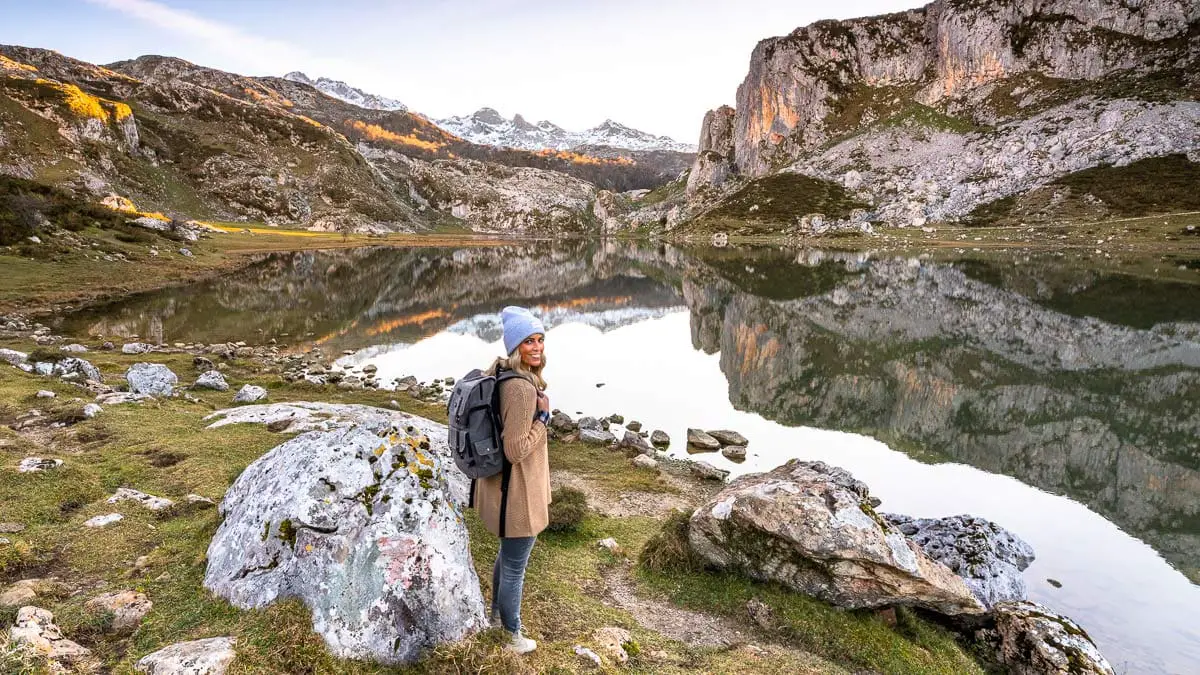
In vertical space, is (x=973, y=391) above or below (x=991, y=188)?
below

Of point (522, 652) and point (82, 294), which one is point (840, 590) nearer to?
point (522, 652)

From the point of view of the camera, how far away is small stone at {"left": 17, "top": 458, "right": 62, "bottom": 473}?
9938 millimetres

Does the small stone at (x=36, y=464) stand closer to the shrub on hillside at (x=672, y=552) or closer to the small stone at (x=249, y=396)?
the small stone at (x=249, y=396)

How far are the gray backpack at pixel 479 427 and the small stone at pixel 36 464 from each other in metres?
9.55

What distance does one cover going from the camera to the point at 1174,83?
161000 millimetres

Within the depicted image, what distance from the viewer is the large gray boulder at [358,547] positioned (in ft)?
19.0

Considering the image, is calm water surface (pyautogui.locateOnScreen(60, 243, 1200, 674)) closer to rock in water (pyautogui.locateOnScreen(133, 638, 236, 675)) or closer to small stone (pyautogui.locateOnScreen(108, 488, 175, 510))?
rock in water (pyautogui.locateOnScreen(133, 638, 236, 675))

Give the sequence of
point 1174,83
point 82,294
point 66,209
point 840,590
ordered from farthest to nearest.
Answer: point 1174,83, point 66,209, point 82,294, point 840,590

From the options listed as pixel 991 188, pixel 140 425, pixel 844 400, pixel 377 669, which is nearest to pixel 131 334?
pixel 140 425

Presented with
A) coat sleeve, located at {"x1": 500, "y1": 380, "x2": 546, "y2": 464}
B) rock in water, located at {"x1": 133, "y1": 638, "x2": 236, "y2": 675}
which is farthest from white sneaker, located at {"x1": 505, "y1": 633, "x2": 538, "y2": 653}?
rock in water, located at {"x1": 133, "y1": 638, "x2": 236, "y2": 675}

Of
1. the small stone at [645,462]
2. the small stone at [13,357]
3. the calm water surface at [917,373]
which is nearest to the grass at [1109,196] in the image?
the calm water surface at [917,373]

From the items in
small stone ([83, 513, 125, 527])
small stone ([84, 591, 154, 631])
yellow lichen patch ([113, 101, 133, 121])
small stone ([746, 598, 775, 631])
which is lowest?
small stone ([746, 598, 775, 631])

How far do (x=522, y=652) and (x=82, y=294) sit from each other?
175 ft

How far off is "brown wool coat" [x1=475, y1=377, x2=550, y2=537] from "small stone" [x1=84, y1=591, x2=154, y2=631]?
361 cm
